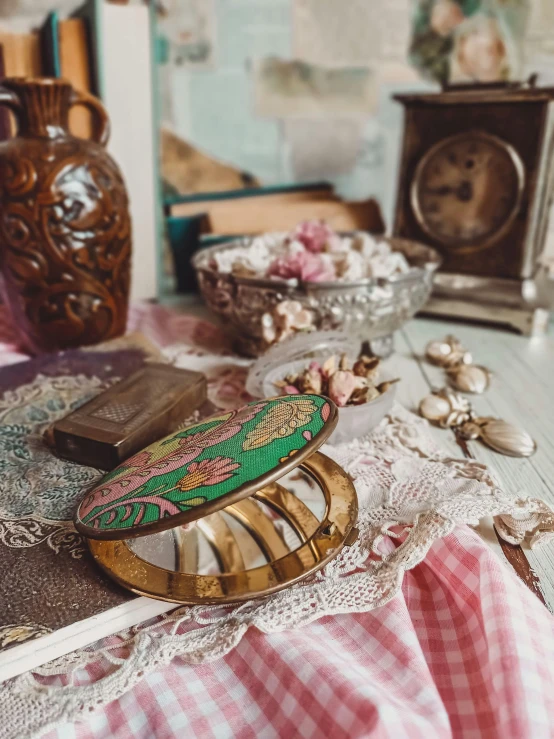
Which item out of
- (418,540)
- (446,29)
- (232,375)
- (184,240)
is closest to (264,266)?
(232,375)

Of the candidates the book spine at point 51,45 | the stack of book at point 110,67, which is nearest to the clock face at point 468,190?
the stack of book at point 110,67

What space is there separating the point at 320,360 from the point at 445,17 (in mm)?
772

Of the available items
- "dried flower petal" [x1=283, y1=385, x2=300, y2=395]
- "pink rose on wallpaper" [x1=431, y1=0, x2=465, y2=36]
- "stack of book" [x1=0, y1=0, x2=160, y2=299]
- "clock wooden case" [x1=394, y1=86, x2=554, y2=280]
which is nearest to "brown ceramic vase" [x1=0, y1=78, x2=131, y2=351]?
"stack of book" [x1=0, y1=0, x2=160, y2=299]

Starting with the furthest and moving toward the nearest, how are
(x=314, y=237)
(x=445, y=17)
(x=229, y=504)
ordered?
(x=445, y=17), (x=314, y=237), (x=229, y=504)

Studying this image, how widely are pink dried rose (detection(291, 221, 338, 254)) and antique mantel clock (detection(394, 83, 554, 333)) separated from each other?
0.22 metres

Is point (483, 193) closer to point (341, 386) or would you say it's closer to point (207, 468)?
point (341, 386)

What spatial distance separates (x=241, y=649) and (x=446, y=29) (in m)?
1.04

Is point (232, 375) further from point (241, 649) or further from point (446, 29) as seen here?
point (446, 29)

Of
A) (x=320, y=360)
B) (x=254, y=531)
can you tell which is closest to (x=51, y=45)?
(x=320, y=360)

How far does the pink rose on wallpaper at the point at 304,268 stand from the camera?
639mm

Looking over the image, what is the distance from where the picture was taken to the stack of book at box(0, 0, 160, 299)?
0.82 m

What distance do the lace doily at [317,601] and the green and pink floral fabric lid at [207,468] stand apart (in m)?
0.07

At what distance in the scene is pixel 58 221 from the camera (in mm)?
649

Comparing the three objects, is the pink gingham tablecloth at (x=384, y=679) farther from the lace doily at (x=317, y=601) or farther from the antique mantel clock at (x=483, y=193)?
the antique mantel clock at (x=483, y=193)
